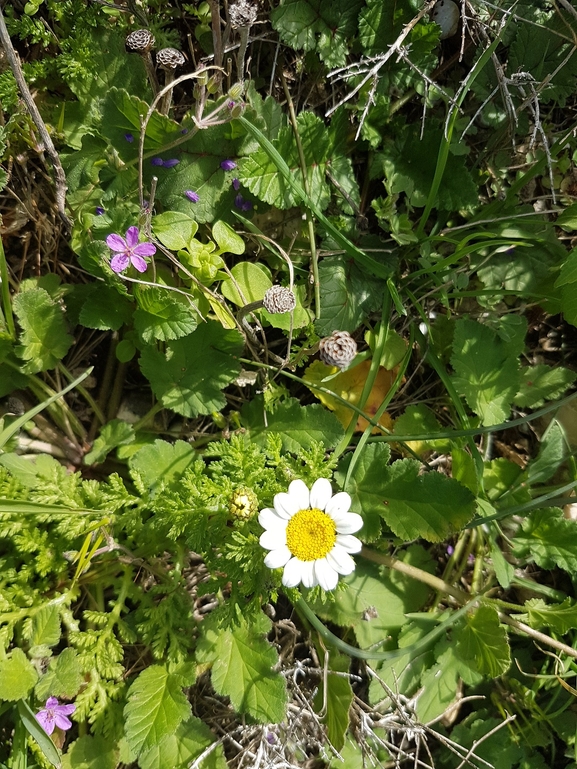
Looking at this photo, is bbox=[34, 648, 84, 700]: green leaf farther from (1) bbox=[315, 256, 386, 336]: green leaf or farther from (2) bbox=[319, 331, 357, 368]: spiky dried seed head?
(1) bbox=[315, 256, 386, 336]: green leaf

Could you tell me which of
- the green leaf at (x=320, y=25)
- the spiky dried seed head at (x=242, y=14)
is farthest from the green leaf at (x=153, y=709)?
the green leaf at (x=320, y=25)

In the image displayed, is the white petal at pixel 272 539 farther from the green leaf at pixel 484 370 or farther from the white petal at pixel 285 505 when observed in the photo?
the green leaf at pixel 484 370

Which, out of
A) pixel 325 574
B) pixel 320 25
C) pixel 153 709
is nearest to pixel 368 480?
pixel 325 574

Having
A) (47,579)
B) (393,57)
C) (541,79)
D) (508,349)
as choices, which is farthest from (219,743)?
(541,79)

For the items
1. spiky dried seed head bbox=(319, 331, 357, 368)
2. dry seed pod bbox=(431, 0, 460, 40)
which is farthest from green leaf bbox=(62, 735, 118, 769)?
dry seed pod bbox=(431, 0, 460, 40)

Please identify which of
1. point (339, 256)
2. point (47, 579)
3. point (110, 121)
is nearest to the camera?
point (110, 121)

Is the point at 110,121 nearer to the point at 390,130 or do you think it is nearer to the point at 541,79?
the point at 390,130
